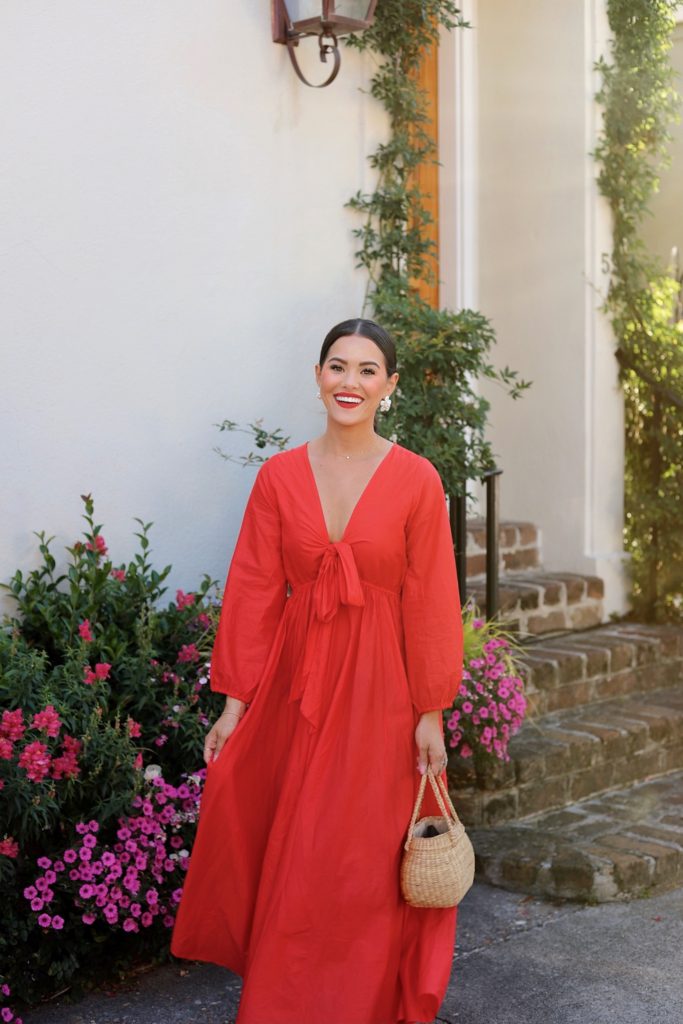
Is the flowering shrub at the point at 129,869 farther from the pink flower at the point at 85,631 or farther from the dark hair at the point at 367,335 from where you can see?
the dark hair at the point at 367,335

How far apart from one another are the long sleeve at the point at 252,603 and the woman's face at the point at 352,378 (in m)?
0.25

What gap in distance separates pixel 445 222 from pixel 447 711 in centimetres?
299

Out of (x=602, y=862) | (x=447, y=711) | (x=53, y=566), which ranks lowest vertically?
(x=602, y=862)

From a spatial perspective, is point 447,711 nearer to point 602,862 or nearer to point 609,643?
point 602,862

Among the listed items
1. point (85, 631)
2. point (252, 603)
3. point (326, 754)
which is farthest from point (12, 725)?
point (326, 754)

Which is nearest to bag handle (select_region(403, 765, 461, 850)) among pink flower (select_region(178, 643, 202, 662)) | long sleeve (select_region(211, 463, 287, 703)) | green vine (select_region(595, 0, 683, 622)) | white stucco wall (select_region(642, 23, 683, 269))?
long sleeve (select_region(211, 463, 287, 703))

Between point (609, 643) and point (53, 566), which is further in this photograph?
point (609, 643)

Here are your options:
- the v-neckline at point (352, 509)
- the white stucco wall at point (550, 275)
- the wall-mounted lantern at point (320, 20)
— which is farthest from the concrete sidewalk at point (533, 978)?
the wall-mounted lantern at point (320, 20)

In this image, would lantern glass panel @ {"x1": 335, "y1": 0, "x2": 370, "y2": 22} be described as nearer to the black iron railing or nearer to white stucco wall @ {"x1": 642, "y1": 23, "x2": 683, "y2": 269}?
the black iron railing

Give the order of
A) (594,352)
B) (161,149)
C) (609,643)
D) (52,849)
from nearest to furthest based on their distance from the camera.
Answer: (52,849)
(161,149)
(609,643)
(594,352)

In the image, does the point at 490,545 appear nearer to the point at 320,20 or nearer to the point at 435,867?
the point at 320,20

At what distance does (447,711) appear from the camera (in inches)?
175

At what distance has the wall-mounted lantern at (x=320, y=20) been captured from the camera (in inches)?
182

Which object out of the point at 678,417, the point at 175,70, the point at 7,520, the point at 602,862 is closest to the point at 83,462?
the point at 7,520
